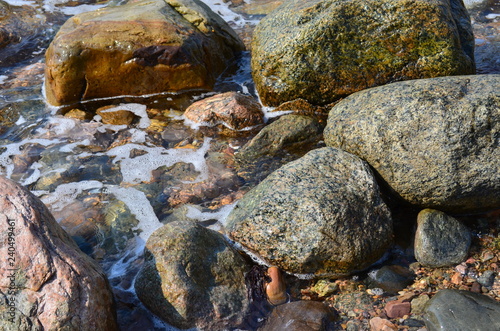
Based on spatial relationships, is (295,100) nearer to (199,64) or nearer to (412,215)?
(199,64)

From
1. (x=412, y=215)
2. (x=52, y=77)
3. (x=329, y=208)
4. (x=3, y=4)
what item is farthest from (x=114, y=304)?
(x=3, y=4)

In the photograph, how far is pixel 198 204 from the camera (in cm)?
479

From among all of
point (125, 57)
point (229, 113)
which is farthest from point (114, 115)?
point (229, 113)

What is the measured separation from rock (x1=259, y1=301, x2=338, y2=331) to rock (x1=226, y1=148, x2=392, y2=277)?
366mm

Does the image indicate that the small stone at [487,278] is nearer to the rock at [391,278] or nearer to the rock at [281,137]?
the rock at [391,278]

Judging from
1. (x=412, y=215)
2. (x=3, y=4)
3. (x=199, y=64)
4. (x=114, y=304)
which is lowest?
(x=412, y=215)

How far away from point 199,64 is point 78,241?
3.40 metres

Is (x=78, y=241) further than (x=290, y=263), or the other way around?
(x=78, y=241)

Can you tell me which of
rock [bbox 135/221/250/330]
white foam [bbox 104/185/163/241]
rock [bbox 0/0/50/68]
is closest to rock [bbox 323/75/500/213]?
rock [bbox 135/221/250/330]

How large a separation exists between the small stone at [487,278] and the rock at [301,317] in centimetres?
119

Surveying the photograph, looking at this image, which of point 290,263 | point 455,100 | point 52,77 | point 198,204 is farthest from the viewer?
point 52,77

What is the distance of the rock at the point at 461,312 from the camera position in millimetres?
3150

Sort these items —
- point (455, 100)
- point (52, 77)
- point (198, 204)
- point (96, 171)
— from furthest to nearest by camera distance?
point (52, 77) → point (96, 171) → point (198, 204) → point (455, 100)

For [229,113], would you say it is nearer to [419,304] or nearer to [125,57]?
[125,57]
